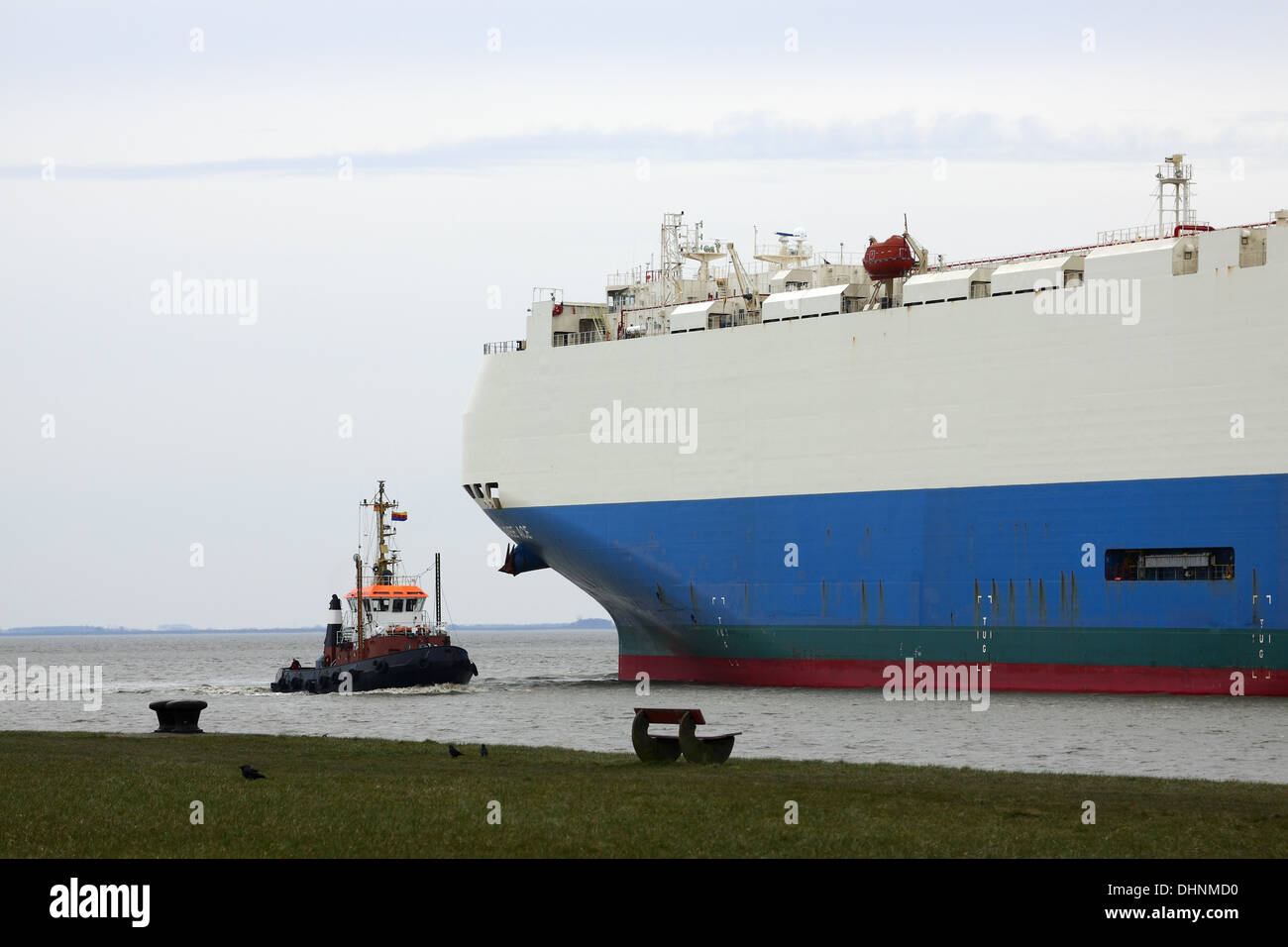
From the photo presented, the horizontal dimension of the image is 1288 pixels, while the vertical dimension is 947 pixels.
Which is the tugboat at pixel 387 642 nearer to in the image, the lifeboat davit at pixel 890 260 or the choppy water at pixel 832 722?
the choppy water at pixel 832 722

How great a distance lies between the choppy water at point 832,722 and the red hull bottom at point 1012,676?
511 millimetres

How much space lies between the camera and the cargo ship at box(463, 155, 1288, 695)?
4450cm

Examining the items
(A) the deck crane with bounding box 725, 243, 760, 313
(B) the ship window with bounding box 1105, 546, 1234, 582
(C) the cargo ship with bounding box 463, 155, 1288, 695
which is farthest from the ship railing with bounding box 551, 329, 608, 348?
(B) the ship window with bounding box 1105, 546, 1234, 582

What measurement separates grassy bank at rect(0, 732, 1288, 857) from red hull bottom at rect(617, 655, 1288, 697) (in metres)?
22.3

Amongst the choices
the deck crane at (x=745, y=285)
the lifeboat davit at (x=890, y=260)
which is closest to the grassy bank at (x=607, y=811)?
the lifeboat davit at (x=890, y=260)

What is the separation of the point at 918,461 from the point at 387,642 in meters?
20.4

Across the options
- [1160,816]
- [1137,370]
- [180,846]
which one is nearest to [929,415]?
[1137,370]

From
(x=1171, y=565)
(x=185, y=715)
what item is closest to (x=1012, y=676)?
(x=1171, y=565)

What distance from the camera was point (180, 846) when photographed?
15.8 metres

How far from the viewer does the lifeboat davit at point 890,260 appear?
52.9 meters

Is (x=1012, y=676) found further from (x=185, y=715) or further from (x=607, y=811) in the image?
(x=607, y=811)

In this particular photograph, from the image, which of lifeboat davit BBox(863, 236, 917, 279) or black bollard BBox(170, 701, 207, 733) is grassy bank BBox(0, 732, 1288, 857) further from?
lifeboat davit BBox(863, 236, 917, 279)
